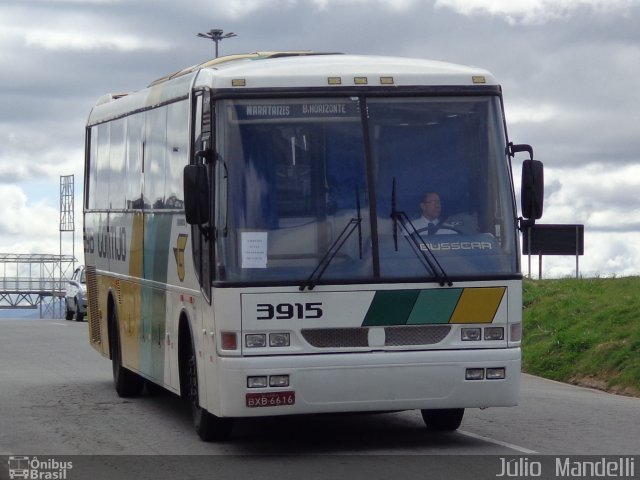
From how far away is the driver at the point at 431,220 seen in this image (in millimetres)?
12625

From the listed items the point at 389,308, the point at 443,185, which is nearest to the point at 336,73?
the point at 443,185

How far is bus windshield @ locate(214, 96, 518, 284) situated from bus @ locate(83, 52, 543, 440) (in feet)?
0.04

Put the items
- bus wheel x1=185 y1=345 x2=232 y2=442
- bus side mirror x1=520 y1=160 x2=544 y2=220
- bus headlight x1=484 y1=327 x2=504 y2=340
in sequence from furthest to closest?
bus wheel x1=185 y1=345 x2=232 y2=442 < bus side mirror x1=520 y1=160 x2=544 y2=220 < bus headlight x1=484 y1=327 x2=504 y2=340

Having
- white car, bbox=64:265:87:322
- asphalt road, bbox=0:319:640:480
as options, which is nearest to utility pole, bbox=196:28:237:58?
white car, bbox=64:265:87:322

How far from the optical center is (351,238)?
1250cm

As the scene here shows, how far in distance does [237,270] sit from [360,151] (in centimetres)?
145

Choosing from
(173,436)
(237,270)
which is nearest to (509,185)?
(237,270)

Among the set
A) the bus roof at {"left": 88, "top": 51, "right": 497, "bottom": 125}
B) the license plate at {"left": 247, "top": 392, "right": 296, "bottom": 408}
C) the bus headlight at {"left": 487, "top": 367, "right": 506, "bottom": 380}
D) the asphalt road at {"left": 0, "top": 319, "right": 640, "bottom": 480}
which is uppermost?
the bus roof at {"left": 88, "top": 51, "right": 497, "bottom": 125}

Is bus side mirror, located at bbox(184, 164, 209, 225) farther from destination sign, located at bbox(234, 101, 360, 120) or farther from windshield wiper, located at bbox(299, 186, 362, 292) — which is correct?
windshield wiper, located at bbox(299, 186, 362, 292)

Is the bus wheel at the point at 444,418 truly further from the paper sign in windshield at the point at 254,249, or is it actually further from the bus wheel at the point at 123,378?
the bus wheel at the point at 123,378

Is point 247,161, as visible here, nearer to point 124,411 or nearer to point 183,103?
point 183,103

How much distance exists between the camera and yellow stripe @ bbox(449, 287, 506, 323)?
1259 centimetres

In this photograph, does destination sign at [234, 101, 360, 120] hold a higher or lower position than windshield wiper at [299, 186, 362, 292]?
higher

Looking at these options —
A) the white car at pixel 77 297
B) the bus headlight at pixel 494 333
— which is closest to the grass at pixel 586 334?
the bus headlight at pixel 494 333
